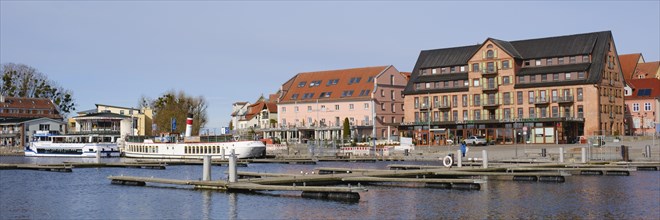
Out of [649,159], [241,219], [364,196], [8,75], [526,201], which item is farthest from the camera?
[8,75]

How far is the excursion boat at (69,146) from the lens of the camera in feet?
338

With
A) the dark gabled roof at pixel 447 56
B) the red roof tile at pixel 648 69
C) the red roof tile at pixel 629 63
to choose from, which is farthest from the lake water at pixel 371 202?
the red roof tile at pixel 648 69

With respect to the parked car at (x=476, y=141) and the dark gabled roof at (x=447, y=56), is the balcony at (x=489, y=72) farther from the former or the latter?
the parked car at (x=476, y=141)

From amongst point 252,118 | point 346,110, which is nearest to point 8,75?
point 252,118

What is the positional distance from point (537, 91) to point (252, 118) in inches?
2539

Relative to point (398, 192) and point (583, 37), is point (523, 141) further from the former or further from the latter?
point (398, 192)

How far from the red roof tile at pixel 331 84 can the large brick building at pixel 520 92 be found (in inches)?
483

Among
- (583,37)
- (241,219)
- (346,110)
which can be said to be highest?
(583,37)

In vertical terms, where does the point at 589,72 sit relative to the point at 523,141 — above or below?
above

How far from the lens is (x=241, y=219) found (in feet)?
104

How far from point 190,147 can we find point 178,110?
140 feet

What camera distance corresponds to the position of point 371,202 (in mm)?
37125

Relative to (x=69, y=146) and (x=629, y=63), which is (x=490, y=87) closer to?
(x=629, y=63)

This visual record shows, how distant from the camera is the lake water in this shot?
107 feet
